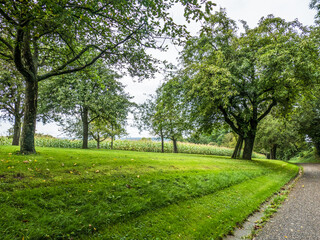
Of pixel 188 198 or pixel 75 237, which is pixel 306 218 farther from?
pixel 75 237

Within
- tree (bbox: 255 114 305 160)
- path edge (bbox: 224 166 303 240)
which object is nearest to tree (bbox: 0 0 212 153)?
path edge (bbox: 224 166 303 240)

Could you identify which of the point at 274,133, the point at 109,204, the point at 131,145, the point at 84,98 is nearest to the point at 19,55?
the point at 109,204

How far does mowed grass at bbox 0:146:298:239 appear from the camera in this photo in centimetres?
340

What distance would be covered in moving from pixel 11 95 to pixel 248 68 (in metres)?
21.1

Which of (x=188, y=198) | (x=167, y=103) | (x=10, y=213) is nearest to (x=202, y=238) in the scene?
(x=188, y=198)

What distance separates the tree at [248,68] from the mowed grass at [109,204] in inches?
344

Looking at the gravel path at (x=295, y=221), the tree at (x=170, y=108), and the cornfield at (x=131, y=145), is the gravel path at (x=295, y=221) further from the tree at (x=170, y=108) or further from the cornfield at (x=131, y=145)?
the cornfield at (x=131, y=145)

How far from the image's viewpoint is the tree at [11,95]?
46.4 feet

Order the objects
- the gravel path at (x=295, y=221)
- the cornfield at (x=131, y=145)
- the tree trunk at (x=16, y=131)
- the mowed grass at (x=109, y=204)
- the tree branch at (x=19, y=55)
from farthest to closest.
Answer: the cornfield at (x=131, y=145) → the tree trunk at (x=16, y=131) → the tree branch at (x=19, y=55) → the gravel path at (x=295, y=221) → the mowed grass at (x=109, y=204)

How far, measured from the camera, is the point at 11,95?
51.1ft

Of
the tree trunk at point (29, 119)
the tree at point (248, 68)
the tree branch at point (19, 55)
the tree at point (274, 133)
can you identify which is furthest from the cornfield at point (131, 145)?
the tree branch at point (19, 55)

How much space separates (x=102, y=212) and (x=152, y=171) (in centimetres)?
350

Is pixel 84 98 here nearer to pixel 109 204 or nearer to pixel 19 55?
pixel 19 55

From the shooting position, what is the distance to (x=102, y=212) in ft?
13.3
